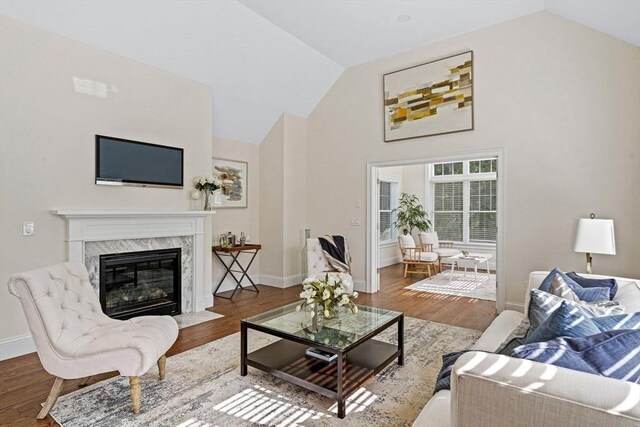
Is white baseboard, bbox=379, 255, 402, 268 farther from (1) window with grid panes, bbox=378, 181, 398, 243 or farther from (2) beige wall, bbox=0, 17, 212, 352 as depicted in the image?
(2) beige wall, bbox=0, 17, 212, 352

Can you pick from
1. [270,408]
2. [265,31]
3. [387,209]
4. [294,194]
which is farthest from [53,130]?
[387,209]

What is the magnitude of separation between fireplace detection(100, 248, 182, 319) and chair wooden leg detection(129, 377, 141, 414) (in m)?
1.88

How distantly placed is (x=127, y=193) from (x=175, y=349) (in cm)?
185

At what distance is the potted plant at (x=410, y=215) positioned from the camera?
27.2ft

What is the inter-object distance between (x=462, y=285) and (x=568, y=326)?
5076 millimetres

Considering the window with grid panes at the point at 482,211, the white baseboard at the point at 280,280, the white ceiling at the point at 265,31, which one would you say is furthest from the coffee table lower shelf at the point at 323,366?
the window with grid panes at the point at 482,211

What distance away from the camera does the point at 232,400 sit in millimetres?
2459

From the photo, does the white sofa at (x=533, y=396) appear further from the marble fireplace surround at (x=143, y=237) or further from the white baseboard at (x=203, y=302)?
the white baseboard at (x=203, y=302)

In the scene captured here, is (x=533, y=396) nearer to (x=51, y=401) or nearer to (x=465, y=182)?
(x=51, y=401)

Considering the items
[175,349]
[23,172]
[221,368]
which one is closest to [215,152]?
[23,172]

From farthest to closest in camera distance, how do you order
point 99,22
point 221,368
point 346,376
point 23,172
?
1. point 99,22
2. point 23,172
3. point 221,368
4. point 346,376

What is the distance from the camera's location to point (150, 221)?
4145 mm

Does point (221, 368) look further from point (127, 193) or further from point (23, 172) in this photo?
point (23, 172)

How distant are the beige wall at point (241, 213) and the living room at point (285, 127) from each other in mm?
38
